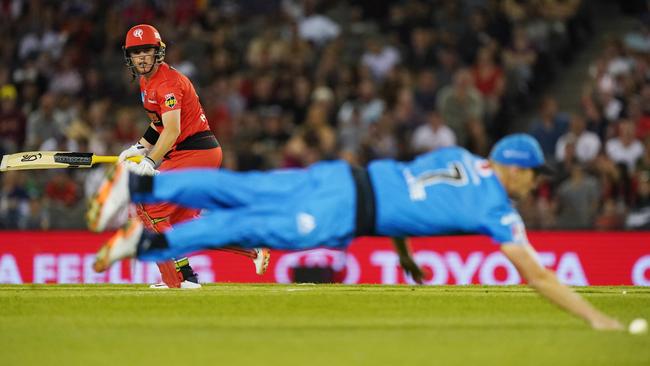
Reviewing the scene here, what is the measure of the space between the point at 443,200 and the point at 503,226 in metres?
0.55

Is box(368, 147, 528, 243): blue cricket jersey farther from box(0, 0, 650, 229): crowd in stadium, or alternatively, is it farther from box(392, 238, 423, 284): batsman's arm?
box(0, 0, 650, 229): crowd in stadium

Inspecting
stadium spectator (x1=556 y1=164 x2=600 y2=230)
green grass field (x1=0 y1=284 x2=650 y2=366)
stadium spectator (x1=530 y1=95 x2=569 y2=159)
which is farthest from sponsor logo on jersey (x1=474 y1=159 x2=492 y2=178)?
stadium spectator (x1=530 y1=95 x2=569 y2=159)

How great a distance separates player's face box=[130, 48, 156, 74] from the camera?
44.2 feet

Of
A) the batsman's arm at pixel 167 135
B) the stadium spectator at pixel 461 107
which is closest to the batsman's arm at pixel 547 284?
the batsman's arm at pixel 167 135

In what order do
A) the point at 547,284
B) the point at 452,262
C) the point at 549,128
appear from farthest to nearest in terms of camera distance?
the point at 549,128 < the point at 452,262 < the point at 547,284

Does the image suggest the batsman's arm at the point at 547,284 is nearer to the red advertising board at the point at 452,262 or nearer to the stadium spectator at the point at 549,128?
the red advertising board at the point at 452,262

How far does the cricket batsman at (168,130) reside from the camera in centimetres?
1331

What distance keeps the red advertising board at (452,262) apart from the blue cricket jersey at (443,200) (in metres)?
8.19

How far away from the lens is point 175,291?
43.8ft

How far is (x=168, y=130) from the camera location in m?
13.2

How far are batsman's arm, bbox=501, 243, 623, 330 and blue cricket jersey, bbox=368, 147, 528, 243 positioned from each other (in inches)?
4.6

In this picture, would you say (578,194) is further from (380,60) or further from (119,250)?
(119,250)

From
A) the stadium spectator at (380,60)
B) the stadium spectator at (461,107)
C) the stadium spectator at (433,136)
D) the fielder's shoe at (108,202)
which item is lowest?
the fielder's shoe at (108,202)

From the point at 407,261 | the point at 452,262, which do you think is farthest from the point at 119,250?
the point at 452,262
